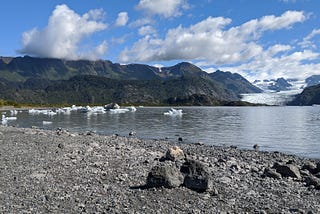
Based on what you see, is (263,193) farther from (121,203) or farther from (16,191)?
(16,191)

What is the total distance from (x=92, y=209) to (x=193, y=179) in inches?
156

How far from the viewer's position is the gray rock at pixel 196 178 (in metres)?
13.3

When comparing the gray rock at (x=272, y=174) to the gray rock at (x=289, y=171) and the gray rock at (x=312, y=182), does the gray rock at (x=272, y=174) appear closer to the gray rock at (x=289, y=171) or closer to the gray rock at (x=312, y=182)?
the gray rock at (x=289, y=171)

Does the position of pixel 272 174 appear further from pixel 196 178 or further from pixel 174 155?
pixel 174 155

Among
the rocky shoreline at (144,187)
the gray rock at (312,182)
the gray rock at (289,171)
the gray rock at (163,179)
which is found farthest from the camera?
the gray rock at (289,171)

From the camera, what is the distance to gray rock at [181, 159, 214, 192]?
43.7 feet

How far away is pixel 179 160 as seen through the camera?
2120 centimetres

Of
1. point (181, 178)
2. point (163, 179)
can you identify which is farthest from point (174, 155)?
point (163, 179)

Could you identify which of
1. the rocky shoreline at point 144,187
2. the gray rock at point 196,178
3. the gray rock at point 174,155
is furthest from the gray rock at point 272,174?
the gray rock at point 174,155

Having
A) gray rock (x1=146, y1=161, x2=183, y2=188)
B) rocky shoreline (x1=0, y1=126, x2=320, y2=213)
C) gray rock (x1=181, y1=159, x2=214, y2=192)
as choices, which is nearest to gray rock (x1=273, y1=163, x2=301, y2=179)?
rocky shoreline (x1=0, y1=126, x2=320, y2=213)

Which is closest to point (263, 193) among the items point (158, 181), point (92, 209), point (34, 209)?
point (158, 181)

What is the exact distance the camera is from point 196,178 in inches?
530

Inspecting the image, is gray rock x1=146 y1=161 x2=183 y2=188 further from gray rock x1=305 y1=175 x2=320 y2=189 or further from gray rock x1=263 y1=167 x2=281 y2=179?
gray rock x1=305 y1=175 x2=320 y2=189

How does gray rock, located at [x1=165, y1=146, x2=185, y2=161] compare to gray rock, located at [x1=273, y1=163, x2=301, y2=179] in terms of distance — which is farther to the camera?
gray rock, located at [x1=165, y1=146, x2=185, y2=161]
